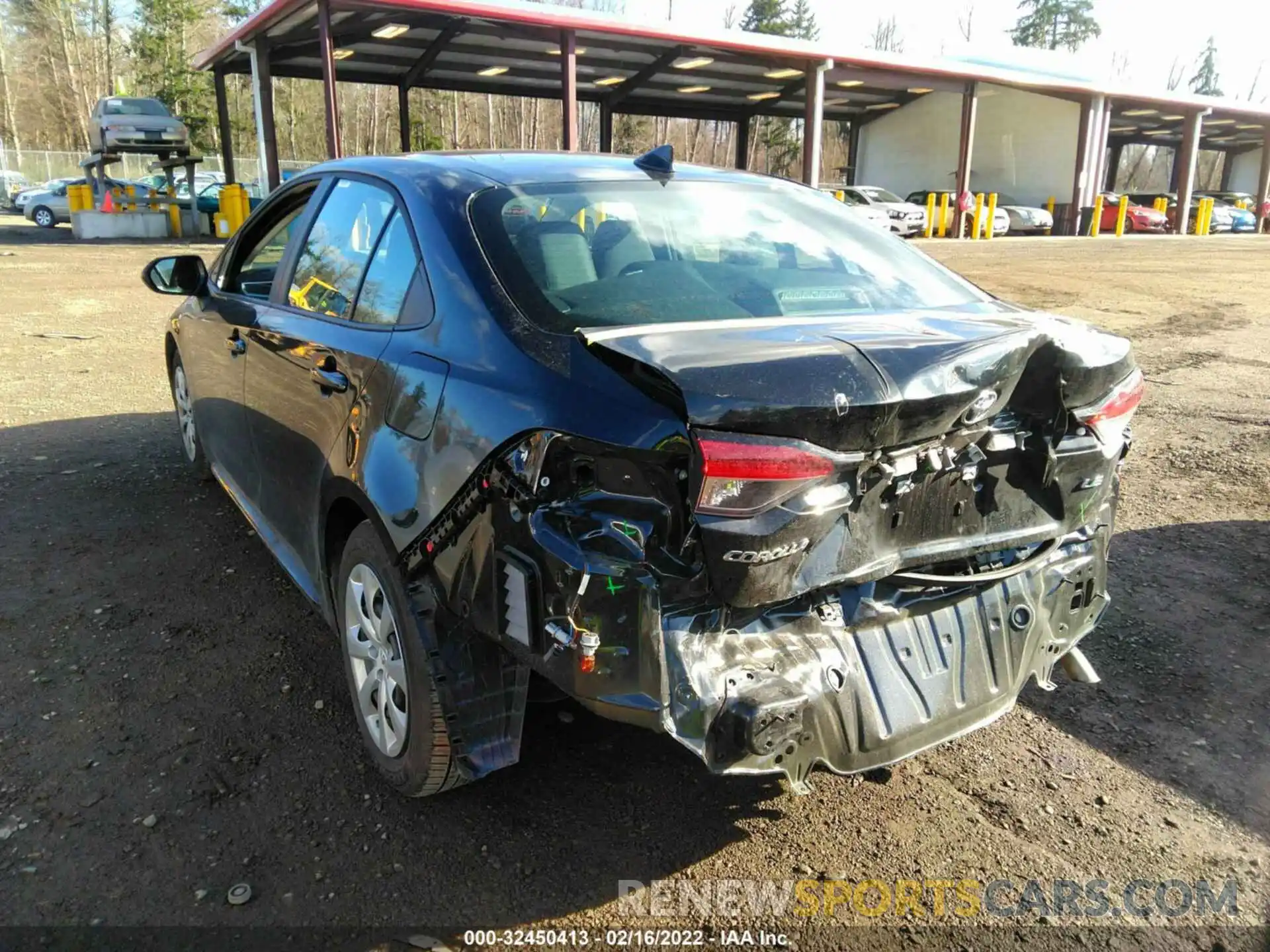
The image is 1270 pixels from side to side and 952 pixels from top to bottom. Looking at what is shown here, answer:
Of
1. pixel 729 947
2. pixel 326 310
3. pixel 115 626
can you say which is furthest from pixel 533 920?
pixel 115 626

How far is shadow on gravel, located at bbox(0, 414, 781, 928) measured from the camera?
2.28 meters

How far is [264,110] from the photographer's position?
19.3 m

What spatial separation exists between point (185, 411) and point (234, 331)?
69.9 inches

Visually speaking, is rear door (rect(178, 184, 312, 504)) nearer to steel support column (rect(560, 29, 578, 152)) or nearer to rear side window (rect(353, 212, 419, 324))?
rear side window (rect(353, 212, 419, 324))

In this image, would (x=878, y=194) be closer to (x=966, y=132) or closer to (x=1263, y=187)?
(x=966, y=132)

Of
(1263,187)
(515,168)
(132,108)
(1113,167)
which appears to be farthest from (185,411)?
(1113,167)

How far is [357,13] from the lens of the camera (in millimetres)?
18078

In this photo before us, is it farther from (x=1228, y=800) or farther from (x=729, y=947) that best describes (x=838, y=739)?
(x=1228, y=800)

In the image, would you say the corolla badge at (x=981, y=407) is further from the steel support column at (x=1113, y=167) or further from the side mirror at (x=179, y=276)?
the steel support column at (x=1113, y=167)

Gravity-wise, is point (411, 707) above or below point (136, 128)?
below

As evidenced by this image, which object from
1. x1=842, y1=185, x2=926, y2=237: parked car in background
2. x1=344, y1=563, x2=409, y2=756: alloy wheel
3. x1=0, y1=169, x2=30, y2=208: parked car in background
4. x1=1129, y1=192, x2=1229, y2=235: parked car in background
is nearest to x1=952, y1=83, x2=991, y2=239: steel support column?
x1=842, y1=185, x2=926, y2=237: parked car in background

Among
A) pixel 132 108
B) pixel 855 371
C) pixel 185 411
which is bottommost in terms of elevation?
pixel 185 411

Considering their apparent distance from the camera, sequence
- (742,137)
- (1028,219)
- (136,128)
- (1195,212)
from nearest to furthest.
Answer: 1. (136,128)
2. (1028,219)
3. (742,137)
4. (1195,212)

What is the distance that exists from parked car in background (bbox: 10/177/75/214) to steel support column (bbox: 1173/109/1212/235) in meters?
36.4
